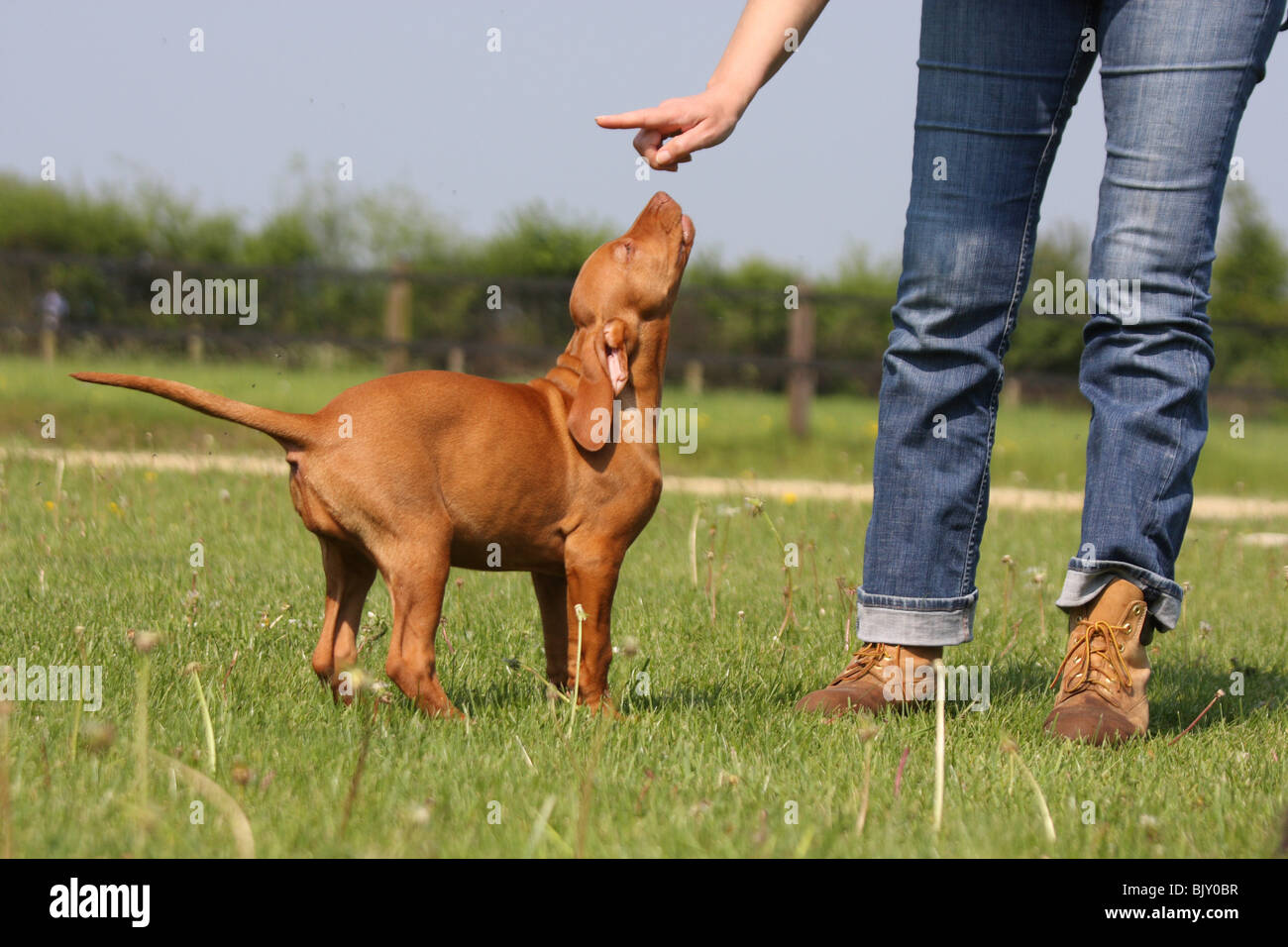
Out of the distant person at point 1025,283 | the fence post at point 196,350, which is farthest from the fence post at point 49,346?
the distant person at point 1025,283

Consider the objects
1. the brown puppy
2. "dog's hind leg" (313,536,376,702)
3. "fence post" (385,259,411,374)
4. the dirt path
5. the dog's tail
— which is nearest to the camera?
the dog's tail

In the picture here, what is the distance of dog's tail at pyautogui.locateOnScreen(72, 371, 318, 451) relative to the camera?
2.54 metres

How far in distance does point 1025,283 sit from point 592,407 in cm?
115

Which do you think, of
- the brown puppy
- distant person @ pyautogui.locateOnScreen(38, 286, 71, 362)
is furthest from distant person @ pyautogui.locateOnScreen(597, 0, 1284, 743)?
distant person @ pyautogui.locateOnScreen(38, 286, 71, 362)

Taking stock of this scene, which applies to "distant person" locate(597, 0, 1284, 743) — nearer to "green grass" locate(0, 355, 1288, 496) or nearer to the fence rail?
"green grass" locate(0, 355, 1288, 496)

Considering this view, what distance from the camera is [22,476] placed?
684cm

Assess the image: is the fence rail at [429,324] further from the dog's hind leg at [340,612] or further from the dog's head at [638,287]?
the dog's hind leg at [340,612]

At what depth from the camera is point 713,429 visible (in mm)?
14148

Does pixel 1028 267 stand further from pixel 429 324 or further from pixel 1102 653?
pixel 429 324

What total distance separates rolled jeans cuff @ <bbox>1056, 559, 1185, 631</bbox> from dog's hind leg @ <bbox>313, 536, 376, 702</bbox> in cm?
165

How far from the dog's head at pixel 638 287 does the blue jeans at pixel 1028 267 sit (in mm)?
581

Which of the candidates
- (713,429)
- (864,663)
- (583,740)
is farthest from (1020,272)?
(713,429)
